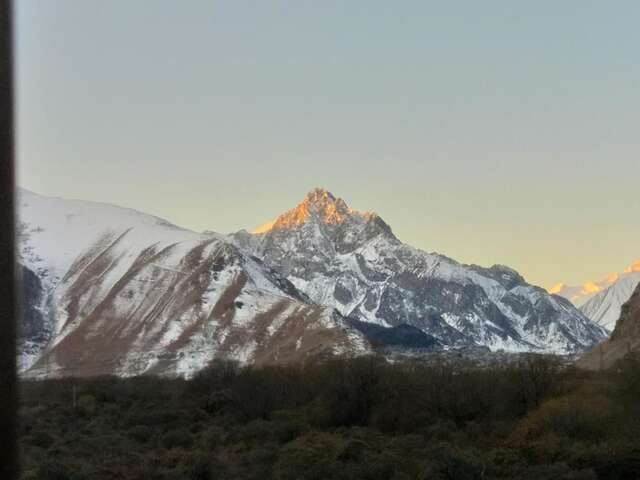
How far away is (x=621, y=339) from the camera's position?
87062mm

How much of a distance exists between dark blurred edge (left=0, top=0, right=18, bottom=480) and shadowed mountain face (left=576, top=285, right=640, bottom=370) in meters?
80.2

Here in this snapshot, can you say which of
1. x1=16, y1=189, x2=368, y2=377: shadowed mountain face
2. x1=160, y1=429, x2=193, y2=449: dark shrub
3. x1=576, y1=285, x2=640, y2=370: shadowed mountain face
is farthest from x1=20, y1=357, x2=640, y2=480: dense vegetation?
x1=16, y1=189, x2=368, y2=377: shadowed mountain face

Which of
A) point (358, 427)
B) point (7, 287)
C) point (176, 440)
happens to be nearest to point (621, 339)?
point (358, 427)

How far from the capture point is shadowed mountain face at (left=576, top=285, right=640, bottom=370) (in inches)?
3216

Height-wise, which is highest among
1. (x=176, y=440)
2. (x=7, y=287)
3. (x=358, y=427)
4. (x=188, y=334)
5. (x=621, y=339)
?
(x=188, y=334)

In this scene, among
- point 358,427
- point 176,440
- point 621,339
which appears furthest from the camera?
point 621,339

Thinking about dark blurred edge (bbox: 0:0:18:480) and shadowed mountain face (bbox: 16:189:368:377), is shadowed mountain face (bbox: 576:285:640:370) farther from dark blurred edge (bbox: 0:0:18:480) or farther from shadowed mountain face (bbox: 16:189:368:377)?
dark blurred edge (bbox: 0:0:18:480)

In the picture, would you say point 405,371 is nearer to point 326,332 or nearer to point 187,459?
point 187,459

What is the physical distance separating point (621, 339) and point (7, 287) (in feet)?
298

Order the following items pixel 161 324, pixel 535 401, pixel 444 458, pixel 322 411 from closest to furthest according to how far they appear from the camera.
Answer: pixel 444 458 → pixel 535 401 → pixel 322 411 → pixel 161 324

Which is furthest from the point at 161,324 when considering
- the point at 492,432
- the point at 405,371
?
the point at 492,432

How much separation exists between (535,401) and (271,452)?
16147 millimetres

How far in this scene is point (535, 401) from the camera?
43094mm

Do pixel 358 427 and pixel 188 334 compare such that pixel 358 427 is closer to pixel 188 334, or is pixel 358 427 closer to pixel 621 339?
pixel 621 339
